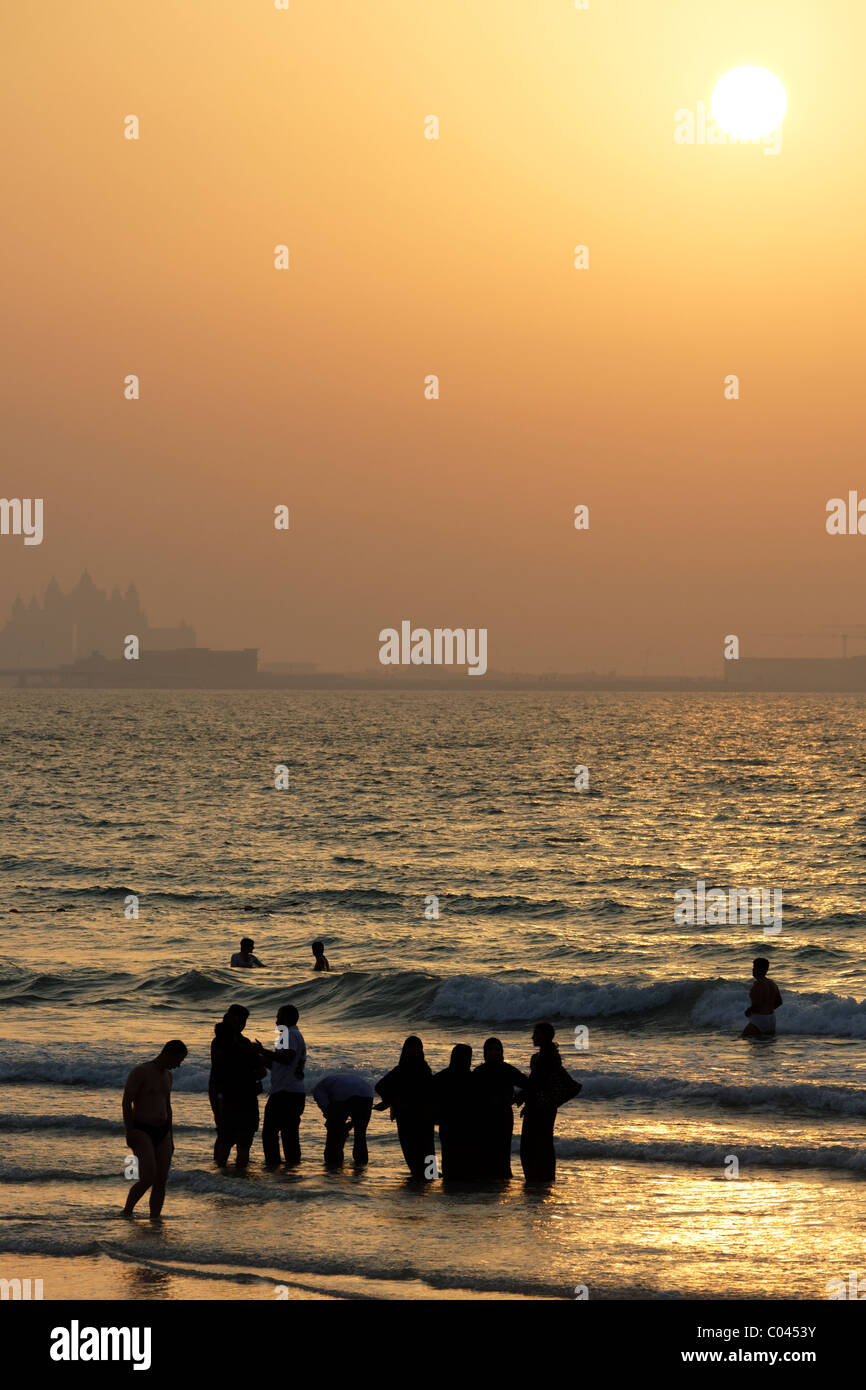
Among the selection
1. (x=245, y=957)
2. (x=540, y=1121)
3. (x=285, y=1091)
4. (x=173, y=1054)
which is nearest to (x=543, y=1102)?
(x=540, y=1121)

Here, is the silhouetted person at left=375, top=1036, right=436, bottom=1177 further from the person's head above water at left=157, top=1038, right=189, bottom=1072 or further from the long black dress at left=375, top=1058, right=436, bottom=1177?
the person's head above water at left=157, top=1038, right=189, bottom=1072

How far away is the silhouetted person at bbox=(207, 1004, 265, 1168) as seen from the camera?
15836 mm

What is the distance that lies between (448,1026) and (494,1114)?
13.0m

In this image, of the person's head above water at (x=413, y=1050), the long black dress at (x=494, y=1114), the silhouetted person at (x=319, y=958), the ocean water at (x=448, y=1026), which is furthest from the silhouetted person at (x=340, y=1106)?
the silhouetted person at (x=319, y=958)

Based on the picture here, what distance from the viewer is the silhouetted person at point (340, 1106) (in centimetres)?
1588

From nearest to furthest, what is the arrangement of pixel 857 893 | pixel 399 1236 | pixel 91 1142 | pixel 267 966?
pixel 399 1236, pixel 91 1142, pixel 267 966, pixel 857 893

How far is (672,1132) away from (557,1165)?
2189 mm

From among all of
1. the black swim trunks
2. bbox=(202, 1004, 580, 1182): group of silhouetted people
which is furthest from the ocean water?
the black swim trunks

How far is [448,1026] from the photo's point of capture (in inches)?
1097

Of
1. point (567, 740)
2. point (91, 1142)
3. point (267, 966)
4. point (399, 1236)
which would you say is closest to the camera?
point (399, 1236)

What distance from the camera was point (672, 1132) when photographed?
1791 centimetres

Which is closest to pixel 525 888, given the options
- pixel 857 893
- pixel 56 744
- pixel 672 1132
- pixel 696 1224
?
pixel 857 893

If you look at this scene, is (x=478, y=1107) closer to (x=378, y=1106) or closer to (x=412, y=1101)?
(x=412, y=1101)
